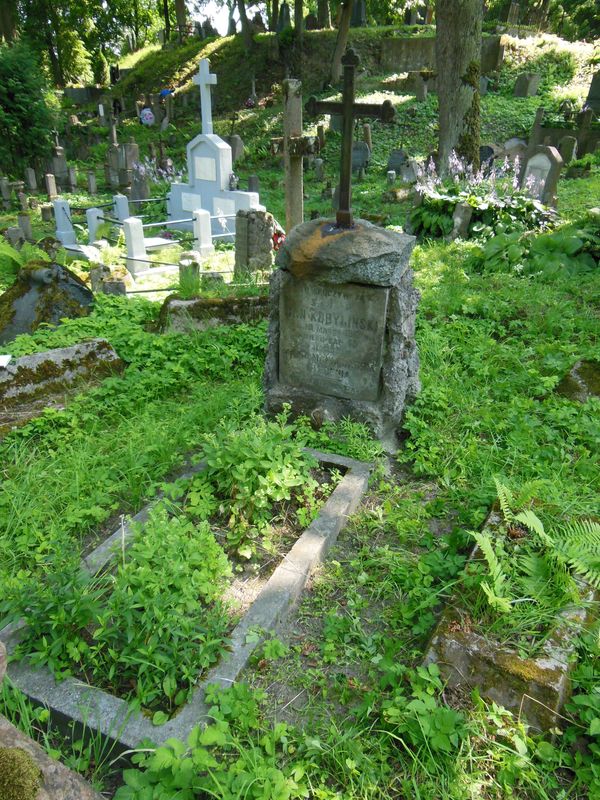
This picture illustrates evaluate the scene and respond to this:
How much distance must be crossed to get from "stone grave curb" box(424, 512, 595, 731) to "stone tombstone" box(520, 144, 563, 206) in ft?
28.1

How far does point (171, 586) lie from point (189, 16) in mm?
A: 43907

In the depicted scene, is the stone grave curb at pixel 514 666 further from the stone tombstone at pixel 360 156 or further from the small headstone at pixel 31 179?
the small headstone at pixel 31 179

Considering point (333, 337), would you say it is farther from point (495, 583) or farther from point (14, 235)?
point (14, 235)

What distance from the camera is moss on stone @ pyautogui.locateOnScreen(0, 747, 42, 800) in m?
1.25

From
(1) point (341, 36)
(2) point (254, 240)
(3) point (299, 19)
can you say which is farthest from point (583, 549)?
(3) point (299, 19)

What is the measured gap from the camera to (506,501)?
2.83 metres

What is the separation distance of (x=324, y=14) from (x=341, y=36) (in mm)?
6415

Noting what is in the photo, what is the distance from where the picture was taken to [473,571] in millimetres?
2516

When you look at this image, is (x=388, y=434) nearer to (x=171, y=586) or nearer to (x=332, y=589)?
(x=332, y=589)

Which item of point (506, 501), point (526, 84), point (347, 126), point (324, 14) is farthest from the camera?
point (324, 14)

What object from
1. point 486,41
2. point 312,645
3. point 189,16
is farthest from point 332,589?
point 189,16

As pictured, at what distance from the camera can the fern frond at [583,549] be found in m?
2.41

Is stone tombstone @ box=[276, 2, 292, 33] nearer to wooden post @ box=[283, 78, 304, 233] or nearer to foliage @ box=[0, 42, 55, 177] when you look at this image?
foliage @ box=[0, 42, 55, 177]

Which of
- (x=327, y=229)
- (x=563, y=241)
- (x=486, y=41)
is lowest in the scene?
(x=563, y=241)
